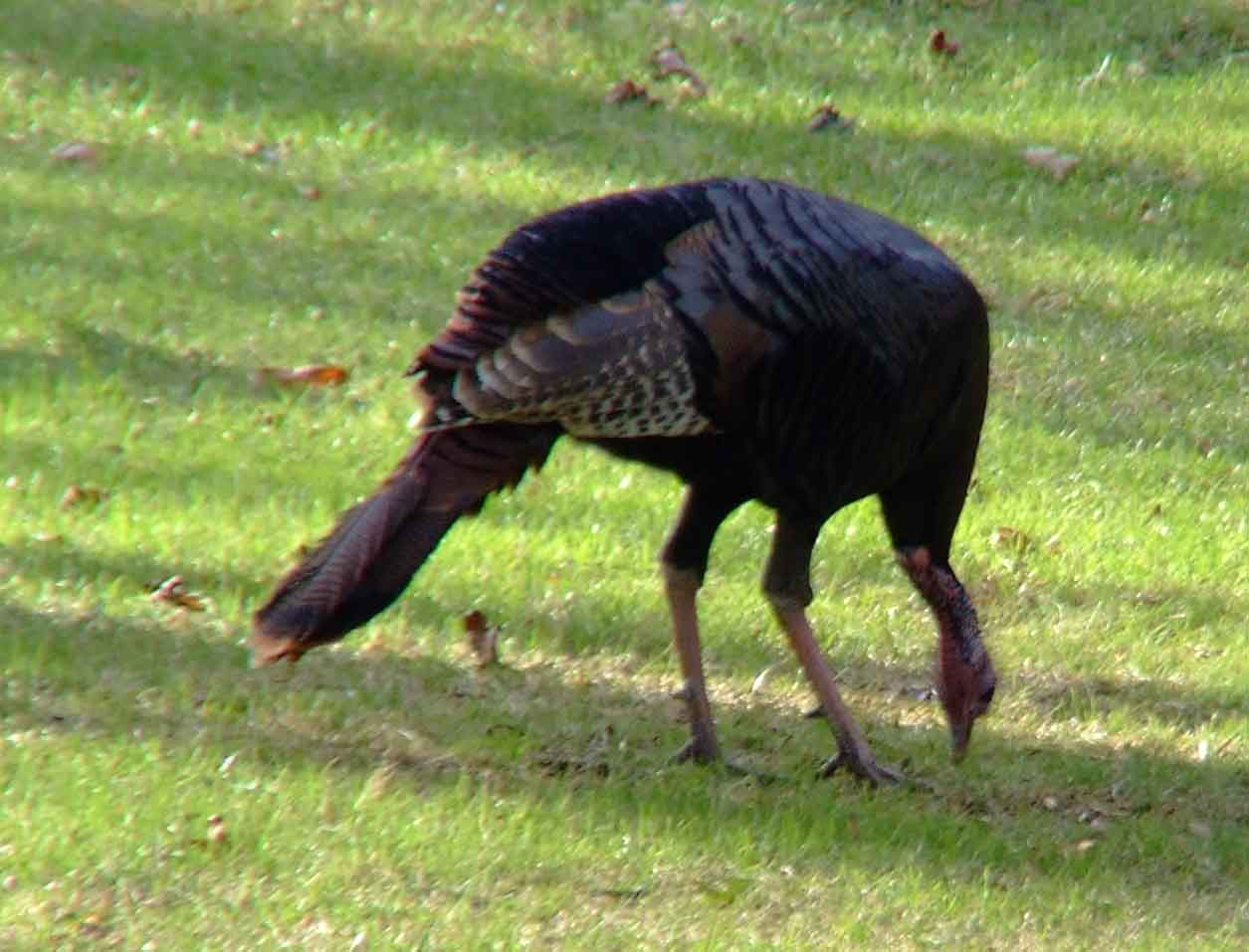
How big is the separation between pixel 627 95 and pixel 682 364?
5.87 meters

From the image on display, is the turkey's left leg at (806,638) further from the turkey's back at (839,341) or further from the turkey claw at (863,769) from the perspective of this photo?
the turkey's back at (839,341)

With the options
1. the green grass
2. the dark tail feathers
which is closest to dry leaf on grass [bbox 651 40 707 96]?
the green grass

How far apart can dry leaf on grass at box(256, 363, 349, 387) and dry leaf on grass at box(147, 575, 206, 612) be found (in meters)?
1.78

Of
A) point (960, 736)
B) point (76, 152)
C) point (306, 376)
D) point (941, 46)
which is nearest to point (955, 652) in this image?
point (960, 736)

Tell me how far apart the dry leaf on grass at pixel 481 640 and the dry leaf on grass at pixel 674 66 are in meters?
5.06

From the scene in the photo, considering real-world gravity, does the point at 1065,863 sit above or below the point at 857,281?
below

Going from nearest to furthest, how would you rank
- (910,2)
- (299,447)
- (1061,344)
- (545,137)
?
(299,447), (1061,344), (545,137), (910,2)

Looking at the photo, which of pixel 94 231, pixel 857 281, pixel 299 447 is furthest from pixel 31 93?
pixel 857 281

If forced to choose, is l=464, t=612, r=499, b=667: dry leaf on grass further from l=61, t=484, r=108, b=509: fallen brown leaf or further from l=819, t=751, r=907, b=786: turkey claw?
l=61, t=484, r=108, b=509: fallen brown leaf

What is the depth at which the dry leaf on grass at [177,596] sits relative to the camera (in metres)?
6.16

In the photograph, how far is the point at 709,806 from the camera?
520 cm

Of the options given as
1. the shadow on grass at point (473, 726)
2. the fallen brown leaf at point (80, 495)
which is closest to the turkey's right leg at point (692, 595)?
the shadow on grass at point (473, 726)

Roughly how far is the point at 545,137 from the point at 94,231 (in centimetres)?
221

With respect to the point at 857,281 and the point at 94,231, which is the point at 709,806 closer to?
the point at 857,281
